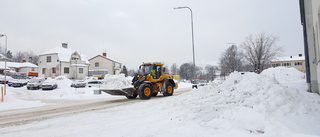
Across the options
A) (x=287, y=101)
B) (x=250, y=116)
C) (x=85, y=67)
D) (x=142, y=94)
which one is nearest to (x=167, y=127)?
(x=250, y=116)

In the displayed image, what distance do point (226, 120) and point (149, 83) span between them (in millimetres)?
8940

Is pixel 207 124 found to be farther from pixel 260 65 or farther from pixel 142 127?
pixel 260 65

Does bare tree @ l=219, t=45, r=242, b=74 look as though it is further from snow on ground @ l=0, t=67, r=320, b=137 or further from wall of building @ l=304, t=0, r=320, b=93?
snow on ground @ l=0, t=67, r=320, b=137

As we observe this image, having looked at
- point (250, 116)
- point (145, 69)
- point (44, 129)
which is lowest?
point (44, 129)

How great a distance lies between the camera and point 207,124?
5891mm

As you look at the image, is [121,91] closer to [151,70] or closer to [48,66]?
[151,70]

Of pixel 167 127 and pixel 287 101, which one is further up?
pixel 287 101

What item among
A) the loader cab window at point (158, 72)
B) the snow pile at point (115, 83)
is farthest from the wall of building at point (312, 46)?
the snow pile at point (115, 83)

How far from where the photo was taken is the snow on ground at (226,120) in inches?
204

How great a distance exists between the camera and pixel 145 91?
13602 millimetres

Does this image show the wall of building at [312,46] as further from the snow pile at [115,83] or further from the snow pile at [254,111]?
the snow pile at [115,83]

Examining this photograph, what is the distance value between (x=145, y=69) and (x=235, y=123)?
10102 mm

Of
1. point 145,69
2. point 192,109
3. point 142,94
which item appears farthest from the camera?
point 145,69

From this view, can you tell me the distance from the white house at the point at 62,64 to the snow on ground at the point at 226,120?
46235mm
